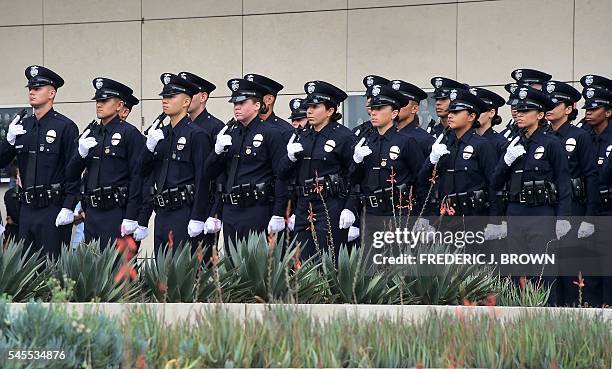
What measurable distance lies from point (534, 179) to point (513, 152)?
1.03 feet

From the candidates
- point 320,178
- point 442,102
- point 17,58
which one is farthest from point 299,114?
point 17,58

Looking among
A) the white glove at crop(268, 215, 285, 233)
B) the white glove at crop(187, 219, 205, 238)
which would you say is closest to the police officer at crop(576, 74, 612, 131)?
the white glove at crop(268, 215, 285, 233)

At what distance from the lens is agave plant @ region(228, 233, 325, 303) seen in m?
9.23

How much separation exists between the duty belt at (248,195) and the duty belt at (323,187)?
0.31 meters

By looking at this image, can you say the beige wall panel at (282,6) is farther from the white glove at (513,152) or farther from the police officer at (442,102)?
the white glove at (513,152)

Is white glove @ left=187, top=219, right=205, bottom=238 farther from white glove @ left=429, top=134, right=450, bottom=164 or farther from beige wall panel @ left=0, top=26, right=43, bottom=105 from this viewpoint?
beige wall panel @ left=0, top=26, right=43, bottom=105

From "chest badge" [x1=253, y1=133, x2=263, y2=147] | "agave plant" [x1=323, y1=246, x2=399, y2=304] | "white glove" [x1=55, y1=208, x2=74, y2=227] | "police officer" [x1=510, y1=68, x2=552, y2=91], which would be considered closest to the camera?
"agave plant" [x1=323, y1=246, x2=399, y2=304]

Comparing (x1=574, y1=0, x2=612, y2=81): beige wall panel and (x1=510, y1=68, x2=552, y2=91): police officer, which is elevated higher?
(x1=574, y1=0, x2=612, y2=81): beige wall panel

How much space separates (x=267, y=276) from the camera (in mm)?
9328

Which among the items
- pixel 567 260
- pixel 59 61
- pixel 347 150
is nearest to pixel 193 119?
pixel 347 150

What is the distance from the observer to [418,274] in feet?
31.0

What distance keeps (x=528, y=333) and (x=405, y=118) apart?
613 cm

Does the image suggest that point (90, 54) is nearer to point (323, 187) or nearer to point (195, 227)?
point (195, 227)

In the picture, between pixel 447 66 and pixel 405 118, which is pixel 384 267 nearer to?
pixel 405 118
